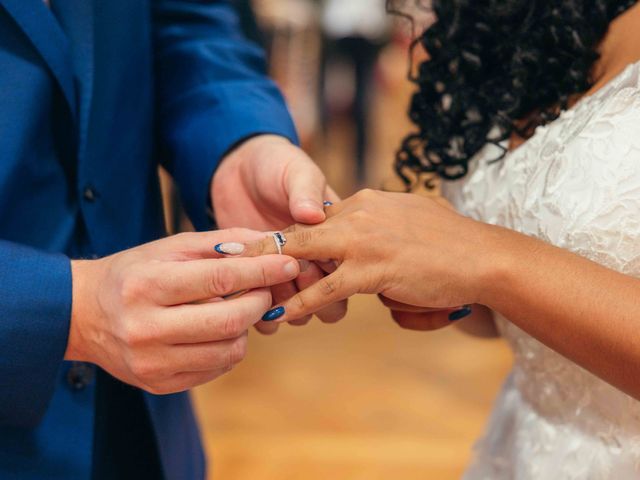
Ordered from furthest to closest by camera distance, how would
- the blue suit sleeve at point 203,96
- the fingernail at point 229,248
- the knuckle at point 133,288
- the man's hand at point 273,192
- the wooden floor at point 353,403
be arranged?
the wooden floor at point 353,403
the blue suit sleeve at point 203,96
the man's hand at point 273,192
the fingernail at point 229,248
the knuckle at point 133,288

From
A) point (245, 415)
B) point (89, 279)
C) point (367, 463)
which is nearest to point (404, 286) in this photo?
point (89, 279)

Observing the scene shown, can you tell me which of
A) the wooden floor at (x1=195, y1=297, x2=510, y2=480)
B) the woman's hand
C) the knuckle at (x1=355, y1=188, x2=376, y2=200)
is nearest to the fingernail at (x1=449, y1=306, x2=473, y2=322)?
the woman's hand

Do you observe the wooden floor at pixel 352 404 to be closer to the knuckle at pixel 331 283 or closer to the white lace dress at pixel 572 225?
the white lace dress at pixel 572 225

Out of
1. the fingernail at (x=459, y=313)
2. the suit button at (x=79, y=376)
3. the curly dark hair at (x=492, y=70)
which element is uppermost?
the curly dark hair at (x=492, y=70)

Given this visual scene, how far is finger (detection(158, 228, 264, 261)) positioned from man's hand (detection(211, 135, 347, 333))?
10 centimetres

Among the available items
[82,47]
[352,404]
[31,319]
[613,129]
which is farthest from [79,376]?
[352,404]

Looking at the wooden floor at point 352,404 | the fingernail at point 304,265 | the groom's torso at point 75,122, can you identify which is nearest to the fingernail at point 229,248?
the fingernail at point 304,265

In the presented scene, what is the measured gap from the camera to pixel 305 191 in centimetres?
108

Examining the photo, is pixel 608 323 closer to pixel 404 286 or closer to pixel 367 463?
pixel 404 286

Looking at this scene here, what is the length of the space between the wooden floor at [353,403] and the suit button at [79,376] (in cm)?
152

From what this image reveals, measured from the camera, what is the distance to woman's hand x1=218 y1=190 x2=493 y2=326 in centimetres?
97

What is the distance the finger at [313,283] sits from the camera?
105 centimetres

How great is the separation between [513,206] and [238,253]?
429mm

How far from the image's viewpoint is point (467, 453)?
8.73 ft
